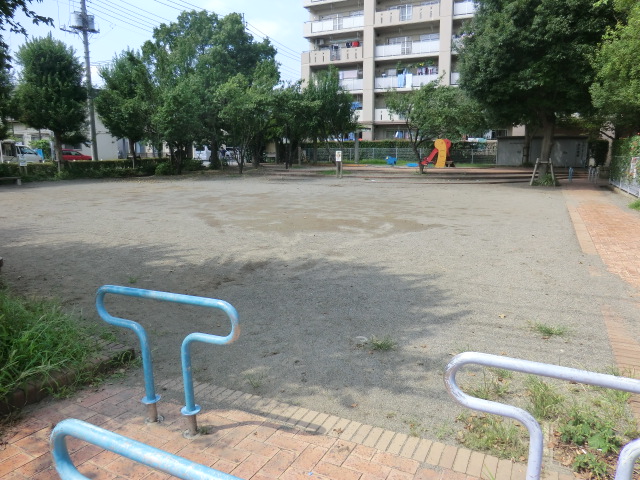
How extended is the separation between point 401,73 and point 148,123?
22.6 m

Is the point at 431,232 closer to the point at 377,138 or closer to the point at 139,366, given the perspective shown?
the point at 139,366

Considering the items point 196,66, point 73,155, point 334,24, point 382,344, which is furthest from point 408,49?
point 382,344

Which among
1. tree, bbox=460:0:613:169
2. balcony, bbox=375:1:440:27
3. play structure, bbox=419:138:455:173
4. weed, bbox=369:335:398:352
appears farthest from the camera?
balcony, bbox=375:1:440:27

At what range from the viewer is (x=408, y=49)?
131ft

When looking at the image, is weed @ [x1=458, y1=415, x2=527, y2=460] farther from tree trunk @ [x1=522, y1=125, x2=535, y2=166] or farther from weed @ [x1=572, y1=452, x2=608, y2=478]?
tree trunk @ [x1=522, y1=125, x2=535, y2=166]

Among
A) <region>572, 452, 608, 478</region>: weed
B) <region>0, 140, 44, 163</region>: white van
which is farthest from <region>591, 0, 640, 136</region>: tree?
<region>0, 140, 44, 163</region>: white van

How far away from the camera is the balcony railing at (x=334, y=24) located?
4148cm

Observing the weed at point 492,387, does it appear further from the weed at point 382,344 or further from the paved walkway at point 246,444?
the weed at point 382,344

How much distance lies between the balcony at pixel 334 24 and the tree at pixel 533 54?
2450cm

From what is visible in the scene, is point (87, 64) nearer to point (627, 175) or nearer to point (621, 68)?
point (621, 68)

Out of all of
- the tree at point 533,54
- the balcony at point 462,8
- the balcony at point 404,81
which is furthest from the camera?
the balcony at point 404,81

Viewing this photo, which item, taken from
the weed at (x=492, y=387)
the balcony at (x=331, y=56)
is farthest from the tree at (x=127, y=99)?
the weed at (x=492, y=387)

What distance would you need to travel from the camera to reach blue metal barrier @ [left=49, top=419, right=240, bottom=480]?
1.43 metres

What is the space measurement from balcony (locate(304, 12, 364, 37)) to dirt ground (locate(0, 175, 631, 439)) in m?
34.1
